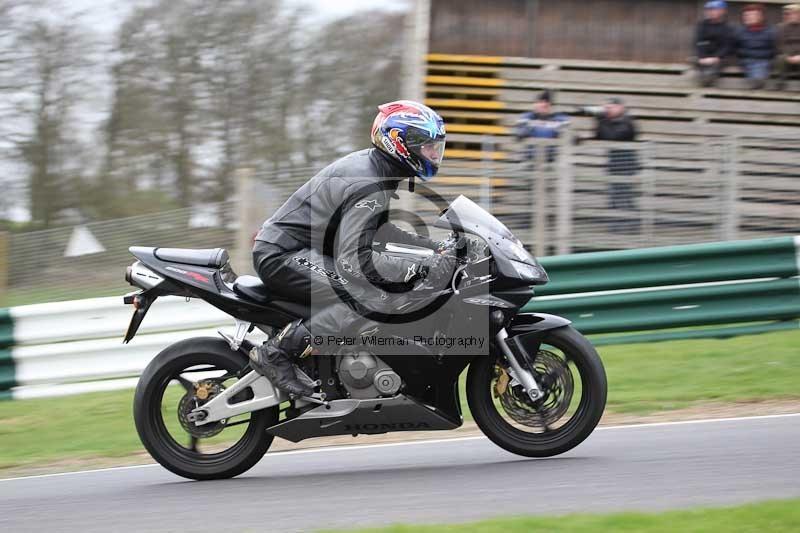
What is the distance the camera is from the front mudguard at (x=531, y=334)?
5859 millimetres

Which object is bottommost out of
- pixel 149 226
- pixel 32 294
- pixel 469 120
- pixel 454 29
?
pixel 32 294

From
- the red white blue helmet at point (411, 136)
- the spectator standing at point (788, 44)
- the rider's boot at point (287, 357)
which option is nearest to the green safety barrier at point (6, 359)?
the rider's boot at point (287, 357)

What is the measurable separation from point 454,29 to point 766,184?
6.93 metres

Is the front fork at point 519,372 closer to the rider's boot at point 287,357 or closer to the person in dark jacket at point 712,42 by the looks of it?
the rider's boot at point 287,357

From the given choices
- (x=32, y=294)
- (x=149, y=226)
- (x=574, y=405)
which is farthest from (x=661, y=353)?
(x=32, y=294)

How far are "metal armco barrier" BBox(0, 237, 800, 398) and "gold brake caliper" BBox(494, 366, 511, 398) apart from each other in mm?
3345

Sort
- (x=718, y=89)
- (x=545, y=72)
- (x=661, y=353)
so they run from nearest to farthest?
1. (x=661, y=353)
2. (x=718, y=89)
3. (x=545, y=72)

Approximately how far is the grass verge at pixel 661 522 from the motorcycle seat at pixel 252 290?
164 cm

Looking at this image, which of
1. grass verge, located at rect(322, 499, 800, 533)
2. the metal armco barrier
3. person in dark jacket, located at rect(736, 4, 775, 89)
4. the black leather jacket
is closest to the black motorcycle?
the black leather jacket

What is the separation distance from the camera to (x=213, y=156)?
16.3m

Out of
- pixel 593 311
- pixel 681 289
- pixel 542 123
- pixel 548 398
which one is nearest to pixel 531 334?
pixel 548 398

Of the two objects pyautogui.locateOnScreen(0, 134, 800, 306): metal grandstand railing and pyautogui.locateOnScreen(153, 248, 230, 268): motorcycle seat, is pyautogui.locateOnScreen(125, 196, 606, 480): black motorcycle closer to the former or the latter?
pyautogui.locateOnScreen(153, 248, 230, 268): motorcycle seat

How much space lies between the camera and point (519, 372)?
5.88 m

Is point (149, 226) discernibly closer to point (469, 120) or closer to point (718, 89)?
point (469, 120)
